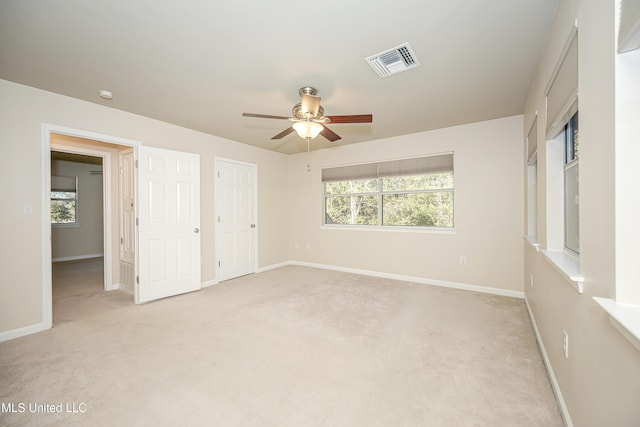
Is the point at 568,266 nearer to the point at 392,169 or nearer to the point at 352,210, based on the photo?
the point at 392,169

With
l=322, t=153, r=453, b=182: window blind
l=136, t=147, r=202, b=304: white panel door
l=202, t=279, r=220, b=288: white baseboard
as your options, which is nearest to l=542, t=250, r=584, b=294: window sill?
l=322, t=153, r=453, b=182: window blind

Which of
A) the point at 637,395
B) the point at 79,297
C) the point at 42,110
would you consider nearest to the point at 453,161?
the point at 637,395

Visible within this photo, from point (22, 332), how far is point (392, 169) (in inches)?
202

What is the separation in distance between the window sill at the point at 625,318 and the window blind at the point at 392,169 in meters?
3.56

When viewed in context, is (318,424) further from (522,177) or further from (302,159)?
(302,159)

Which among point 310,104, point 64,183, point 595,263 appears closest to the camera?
point 595,263

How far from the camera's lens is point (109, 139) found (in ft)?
10.9

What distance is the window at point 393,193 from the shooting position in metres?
4.36

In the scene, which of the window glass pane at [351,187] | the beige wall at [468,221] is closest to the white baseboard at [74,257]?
the window glass pane at [351,187]

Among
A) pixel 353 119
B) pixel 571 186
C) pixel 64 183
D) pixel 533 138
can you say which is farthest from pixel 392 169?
pixel 64 183

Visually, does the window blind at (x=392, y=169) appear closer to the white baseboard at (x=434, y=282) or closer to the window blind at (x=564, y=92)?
the white baseboard at (x=434, y=282)

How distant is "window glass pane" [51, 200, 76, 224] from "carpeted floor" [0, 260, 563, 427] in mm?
4545

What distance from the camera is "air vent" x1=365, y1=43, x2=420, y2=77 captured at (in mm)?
2184

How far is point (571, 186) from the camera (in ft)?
6.41
